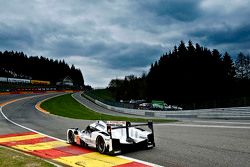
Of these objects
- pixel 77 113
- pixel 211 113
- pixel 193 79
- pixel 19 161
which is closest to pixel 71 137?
pixel 19 161

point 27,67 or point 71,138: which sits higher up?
point 27,67

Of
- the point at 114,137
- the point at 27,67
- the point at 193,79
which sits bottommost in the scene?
the point at 114,137

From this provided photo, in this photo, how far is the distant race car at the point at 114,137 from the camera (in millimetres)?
9461

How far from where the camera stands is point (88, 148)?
11008 millimetres

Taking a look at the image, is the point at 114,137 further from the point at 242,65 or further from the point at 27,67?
the point at 27,67

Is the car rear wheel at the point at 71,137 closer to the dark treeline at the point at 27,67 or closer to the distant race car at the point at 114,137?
→ the distant race car at the point at 114,137

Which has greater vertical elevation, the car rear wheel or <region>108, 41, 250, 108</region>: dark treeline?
<region>108, 41, 250, 108</region>: dark treeline

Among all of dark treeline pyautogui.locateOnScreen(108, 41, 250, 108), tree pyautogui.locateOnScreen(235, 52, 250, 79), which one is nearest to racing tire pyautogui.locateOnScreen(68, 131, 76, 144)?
dark treeline pyautogui.locateOnScreen(108, 41, 250, 108)

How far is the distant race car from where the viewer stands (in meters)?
9.46

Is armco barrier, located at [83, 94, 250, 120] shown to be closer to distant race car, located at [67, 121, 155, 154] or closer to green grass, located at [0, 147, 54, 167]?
distant race car, located at [67, 121, 155, 154]

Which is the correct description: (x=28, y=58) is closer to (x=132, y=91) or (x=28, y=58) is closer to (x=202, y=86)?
(x=132, y=91)

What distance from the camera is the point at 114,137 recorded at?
9.57 m

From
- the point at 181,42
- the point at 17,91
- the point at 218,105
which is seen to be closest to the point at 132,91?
the point at 181,42

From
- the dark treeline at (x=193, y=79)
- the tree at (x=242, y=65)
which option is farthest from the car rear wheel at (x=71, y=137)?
the tree at (x=242, y=65)
